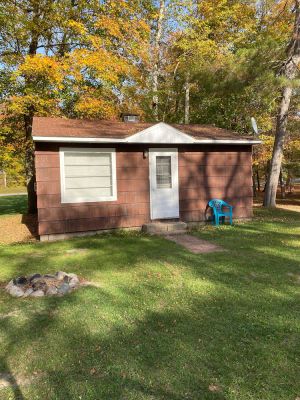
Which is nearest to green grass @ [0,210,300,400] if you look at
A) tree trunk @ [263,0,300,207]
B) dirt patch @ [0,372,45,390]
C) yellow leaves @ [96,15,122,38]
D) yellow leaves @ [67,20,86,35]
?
dirt patch @ [0,372,45,390]

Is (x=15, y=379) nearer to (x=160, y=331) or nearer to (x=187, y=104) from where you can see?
(x=160, y=331)

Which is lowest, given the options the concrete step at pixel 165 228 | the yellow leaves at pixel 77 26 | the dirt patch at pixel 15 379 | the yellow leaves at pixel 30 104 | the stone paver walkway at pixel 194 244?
the dirt patch at pixel 15 379

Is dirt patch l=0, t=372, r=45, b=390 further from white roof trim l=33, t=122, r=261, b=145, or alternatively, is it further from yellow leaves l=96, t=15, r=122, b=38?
yellow leaves l=96, t=15, r=122, b=38

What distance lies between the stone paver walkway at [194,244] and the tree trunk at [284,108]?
6338 mm

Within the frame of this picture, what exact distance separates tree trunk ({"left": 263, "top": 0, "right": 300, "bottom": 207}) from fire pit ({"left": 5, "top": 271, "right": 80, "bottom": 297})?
9496 mm

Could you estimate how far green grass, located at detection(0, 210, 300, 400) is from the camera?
267cm

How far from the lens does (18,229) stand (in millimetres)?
10547

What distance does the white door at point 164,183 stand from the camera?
9484 mm

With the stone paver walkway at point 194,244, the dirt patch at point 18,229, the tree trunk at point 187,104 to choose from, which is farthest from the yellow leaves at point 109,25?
the stone paver walkway at point 194,244

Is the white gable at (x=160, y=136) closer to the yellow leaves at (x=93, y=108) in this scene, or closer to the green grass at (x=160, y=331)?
the green grass at (x=160, y=331)

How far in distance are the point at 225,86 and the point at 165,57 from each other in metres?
7.07

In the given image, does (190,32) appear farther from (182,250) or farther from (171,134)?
(182,250)

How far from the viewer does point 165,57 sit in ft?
58.6

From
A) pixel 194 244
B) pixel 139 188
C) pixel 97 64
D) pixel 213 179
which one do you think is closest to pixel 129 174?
pixel 139 188
